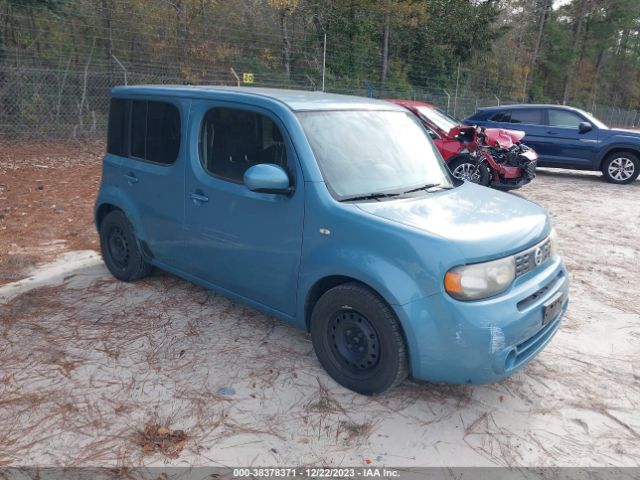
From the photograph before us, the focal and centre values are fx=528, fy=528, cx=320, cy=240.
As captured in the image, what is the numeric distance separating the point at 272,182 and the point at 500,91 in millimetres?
31833

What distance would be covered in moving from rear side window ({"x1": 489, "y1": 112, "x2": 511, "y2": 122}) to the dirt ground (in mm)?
7729

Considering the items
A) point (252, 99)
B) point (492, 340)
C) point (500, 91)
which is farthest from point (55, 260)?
point (500, 91)

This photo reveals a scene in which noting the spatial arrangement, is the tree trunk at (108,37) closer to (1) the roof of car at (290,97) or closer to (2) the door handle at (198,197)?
(1) the roof of car at (290,97)

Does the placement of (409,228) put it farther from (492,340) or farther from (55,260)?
(55,260)

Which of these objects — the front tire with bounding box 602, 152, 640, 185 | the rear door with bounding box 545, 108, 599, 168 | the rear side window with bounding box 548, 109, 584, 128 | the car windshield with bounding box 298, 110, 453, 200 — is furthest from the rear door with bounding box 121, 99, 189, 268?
the front tire with bounding box 602, 152, 640, 185

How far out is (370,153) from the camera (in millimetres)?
3721

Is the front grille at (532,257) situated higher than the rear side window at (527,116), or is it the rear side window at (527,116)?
the rear side window at (527,116)

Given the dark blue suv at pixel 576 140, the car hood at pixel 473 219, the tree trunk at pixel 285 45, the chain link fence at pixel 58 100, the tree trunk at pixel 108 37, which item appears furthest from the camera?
the tree trunk at pixel 285 45

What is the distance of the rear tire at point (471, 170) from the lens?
30.5 ft

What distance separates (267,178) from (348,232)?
2.05 feet

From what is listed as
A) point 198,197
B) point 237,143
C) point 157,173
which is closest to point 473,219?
point 237,143

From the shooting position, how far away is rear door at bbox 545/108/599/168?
1145 centimetres

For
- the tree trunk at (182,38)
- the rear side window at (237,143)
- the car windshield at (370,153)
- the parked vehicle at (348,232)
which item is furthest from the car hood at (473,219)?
the tree trunk at (182,38)

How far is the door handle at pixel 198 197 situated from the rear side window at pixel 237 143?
19 cm
